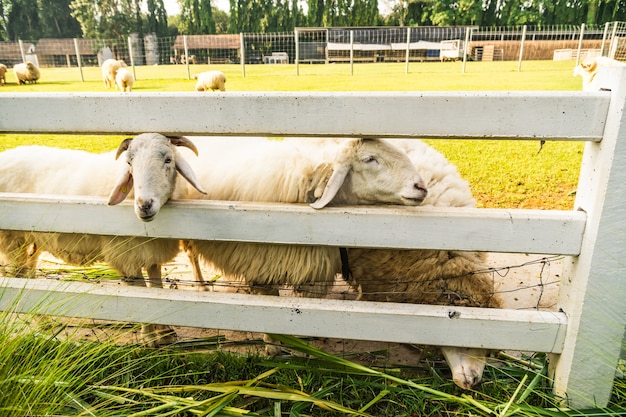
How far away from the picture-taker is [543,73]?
854 inches

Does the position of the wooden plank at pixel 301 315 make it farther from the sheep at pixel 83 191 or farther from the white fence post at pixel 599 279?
the sheep at pixel 83 191

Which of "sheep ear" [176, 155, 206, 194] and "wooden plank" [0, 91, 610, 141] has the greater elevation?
"wooden plank" [0, 91, 610, 141]

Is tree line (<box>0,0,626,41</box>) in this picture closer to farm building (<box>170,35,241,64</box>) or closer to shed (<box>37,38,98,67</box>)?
shed (<box>37,38,98,67</box>)

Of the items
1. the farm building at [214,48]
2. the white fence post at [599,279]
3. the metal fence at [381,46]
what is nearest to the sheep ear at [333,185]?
the white fence post at [599,279]

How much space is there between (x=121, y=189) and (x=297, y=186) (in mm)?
888

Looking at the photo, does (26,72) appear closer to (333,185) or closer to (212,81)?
(212,81)

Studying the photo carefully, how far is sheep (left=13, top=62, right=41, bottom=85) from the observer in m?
23.9

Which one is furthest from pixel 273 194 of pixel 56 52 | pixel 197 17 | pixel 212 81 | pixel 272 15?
pixel 197 17

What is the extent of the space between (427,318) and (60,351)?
1.54 m

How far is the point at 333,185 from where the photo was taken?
2.18 metres

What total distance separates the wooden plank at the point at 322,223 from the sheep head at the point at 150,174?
83 mm

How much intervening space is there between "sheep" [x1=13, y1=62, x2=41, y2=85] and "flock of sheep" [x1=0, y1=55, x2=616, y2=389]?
1026 inches

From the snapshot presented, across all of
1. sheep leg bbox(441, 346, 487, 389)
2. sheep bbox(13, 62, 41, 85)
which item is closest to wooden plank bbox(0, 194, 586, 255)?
sheep leg bbox(441, 346, 487, 389)

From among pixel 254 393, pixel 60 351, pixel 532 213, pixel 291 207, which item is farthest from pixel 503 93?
pixel 60 351
